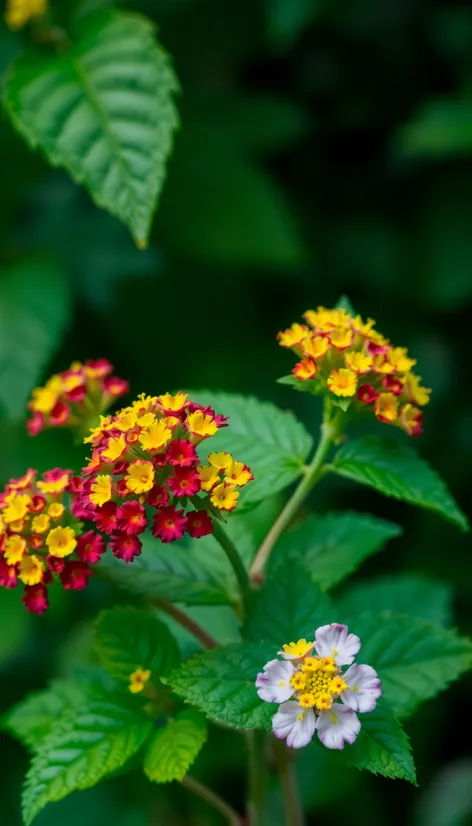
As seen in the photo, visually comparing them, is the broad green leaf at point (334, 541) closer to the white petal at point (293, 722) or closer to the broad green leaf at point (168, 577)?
the broad green leaf at point (168, 577)

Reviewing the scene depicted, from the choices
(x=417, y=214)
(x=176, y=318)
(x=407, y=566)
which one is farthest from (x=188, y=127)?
(x=407, y=566)

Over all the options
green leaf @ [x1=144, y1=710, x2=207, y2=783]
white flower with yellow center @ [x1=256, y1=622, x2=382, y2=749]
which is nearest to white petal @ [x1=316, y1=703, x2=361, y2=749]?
white flower with yellow center @ [x1=256, y1=622, x2=382, y2=749]

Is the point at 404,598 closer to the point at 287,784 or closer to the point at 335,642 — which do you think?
the point at 287,784

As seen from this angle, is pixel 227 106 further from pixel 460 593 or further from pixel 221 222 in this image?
pixel 460 593

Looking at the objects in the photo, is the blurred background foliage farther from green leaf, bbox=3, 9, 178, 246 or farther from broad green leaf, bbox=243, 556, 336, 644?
broad green leaf, bbox=243, 556, 336, 644

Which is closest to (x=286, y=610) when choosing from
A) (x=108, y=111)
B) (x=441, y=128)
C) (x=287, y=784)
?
(x=287, y=784)

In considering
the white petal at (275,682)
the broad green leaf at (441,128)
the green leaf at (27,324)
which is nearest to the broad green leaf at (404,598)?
the white petal at (275,682)
